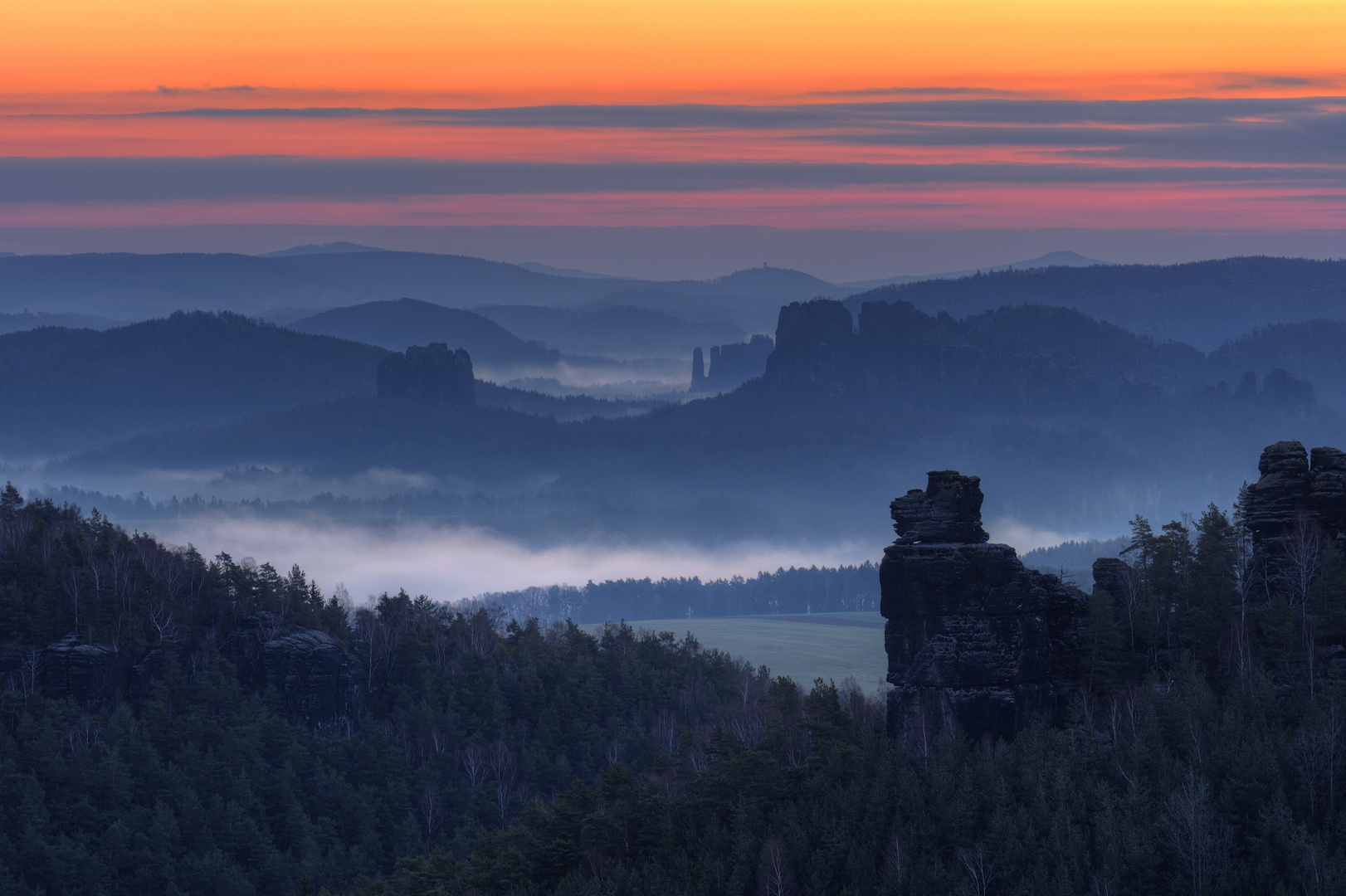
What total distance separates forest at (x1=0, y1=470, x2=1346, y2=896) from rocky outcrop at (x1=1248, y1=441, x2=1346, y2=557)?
8.85 feet

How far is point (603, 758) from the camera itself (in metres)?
169

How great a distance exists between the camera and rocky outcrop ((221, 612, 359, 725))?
170 meters

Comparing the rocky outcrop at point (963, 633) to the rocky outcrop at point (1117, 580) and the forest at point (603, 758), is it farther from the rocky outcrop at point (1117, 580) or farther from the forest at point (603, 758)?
the rocky outcrop at point (1117, 580)

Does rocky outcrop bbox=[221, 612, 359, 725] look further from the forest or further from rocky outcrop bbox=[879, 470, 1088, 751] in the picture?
rocky outcrop bbox=[879, 470, 1088, 751]

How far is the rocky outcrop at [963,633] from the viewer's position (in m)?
104

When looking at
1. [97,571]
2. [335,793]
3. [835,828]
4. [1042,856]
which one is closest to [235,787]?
[335,793]

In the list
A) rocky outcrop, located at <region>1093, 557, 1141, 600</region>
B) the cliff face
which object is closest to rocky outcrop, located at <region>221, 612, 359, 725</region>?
the cliff face

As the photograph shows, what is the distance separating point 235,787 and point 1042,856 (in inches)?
3112

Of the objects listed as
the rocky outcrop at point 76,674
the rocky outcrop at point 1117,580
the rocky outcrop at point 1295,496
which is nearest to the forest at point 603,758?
the rocky outcrop at point 76,674

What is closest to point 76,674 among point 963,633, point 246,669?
point 246,669

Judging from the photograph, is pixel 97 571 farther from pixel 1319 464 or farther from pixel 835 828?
pixel 1319 464

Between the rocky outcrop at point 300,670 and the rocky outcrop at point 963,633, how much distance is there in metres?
79.2

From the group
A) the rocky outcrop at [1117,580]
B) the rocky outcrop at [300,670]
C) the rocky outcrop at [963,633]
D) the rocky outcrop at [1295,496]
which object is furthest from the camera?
the rocky outcrop at [300,670]

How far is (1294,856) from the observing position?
281 ft
